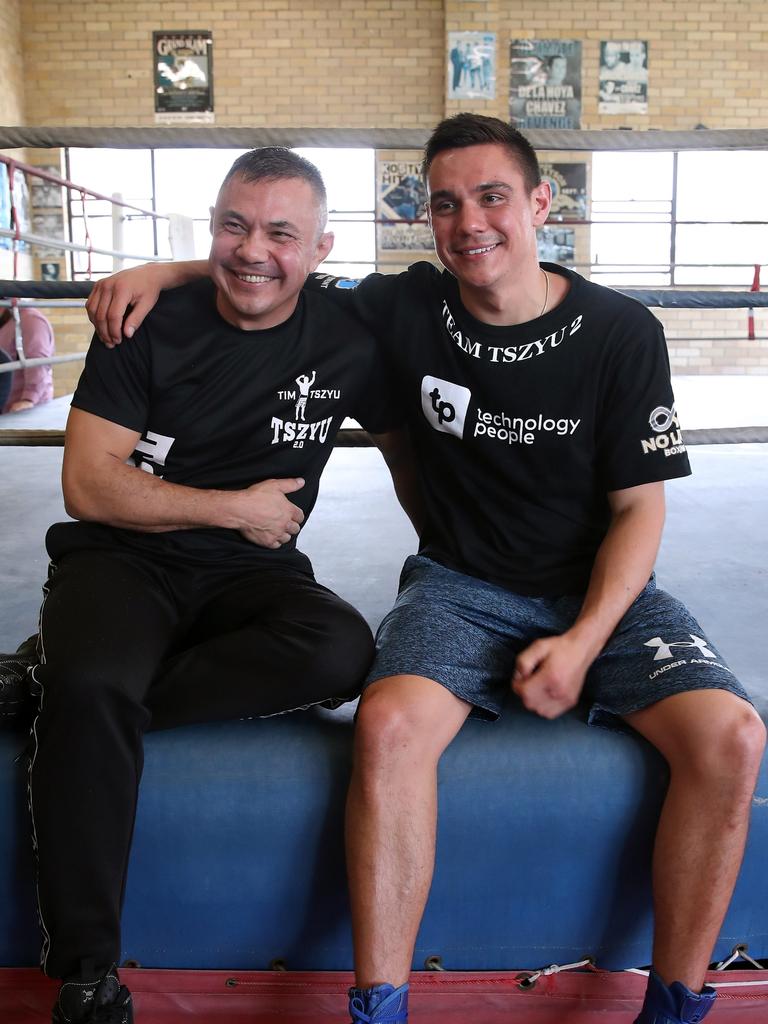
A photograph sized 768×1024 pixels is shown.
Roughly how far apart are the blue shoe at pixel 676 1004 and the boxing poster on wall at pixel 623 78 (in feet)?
28.3

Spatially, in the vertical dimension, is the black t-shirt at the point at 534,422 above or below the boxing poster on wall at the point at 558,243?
below

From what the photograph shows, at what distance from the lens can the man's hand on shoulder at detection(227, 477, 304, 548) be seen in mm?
1308

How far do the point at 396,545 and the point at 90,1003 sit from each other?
1.30 meters

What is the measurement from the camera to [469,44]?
831cm

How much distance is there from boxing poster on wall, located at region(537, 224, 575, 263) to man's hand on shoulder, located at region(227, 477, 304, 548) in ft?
25.9

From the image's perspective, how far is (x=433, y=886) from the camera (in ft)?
3.78

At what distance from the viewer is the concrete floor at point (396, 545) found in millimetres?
1640

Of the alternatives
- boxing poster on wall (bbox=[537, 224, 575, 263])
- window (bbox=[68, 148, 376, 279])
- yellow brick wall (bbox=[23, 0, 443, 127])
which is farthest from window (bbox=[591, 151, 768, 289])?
window (bbox=[68, 148, 376, 279])

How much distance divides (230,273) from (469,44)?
7987mm

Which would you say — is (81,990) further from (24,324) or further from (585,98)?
(585,98)

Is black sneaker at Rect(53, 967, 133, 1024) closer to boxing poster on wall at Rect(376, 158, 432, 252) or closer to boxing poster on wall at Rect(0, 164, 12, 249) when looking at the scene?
boxing poster on wall at Rect(0, 164, 12, 249)

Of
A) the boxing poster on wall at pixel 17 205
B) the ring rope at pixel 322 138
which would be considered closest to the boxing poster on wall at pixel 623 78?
the boxing poster on wall at pixel 17 205

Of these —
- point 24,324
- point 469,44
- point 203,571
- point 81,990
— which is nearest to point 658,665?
point 203,571

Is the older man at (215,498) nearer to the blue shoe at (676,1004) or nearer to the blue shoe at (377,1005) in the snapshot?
Answer: the blue shoe at (377,1005)
